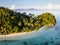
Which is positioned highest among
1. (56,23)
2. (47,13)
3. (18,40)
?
(47,13)

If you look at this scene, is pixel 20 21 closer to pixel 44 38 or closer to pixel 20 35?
pixel 20 35

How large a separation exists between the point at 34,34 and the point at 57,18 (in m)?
0.52

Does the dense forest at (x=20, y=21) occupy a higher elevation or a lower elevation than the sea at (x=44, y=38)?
higher

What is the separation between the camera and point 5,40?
2834mm

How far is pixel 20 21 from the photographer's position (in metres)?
2.92

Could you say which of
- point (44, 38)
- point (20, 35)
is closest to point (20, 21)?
point (20, 35)

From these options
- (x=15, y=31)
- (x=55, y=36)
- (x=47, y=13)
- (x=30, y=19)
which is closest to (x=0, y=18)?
(x=15, y=31)

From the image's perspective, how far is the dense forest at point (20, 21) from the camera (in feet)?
9.37

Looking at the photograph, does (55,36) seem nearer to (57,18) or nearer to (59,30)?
(59,30)

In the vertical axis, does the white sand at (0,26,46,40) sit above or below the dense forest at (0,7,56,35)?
below

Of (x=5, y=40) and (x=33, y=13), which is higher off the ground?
(x=33, y=13)

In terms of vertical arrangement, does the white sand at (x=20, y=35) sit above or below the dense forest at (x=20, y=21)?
below

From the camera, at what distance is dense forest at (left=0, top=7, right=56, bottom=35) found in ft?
9.37

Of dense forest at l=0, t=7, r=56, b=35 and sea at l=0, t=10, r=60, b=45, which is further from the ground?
dense forest at l=0, t=7, r=56, b=35
